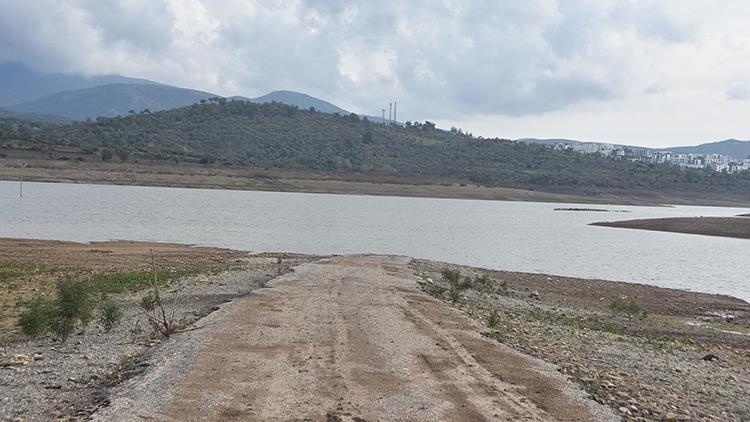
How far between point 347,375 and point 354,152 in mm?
150181

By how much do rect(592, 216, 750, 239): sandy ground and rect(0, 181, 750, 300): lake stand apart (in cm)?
414

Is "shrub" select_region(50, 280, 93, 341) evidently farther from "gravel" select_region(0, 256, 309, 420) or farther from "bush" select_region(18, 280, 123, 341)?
"gravel" select_region(0, 256, 309, 420)

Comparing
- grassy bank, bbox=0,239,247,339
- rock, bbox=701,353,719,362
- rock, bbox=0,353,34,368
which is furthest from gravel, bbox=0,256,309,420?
rock, bbox=701,353,719,362

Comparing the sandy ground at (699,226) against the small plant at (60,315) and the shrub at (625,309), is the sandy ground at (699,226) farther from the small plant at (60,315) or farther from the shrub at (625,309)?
the small plant at (60,315)

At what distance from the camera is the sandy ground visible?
7512 cm

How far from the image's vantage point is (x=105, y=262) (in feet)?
92.0

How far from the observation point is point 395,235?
5459cm

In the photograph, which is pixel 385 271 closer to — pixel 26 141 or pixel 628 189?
pixel 26 141

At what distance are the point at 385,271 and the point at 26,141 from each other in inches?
3978

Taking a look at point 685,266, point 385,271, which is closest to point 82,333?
point 385,271

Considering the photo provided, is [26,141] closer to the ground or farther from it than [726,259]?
farther from it

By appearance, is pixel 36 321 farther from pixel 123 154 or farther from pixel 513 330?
pixel 123 154

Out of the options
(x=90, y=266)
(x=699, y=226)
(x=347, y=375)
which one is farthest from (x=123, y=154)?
(x=347, y=375)

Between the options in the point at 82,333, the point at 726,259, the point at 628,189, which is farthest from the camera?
the point at 628,189
